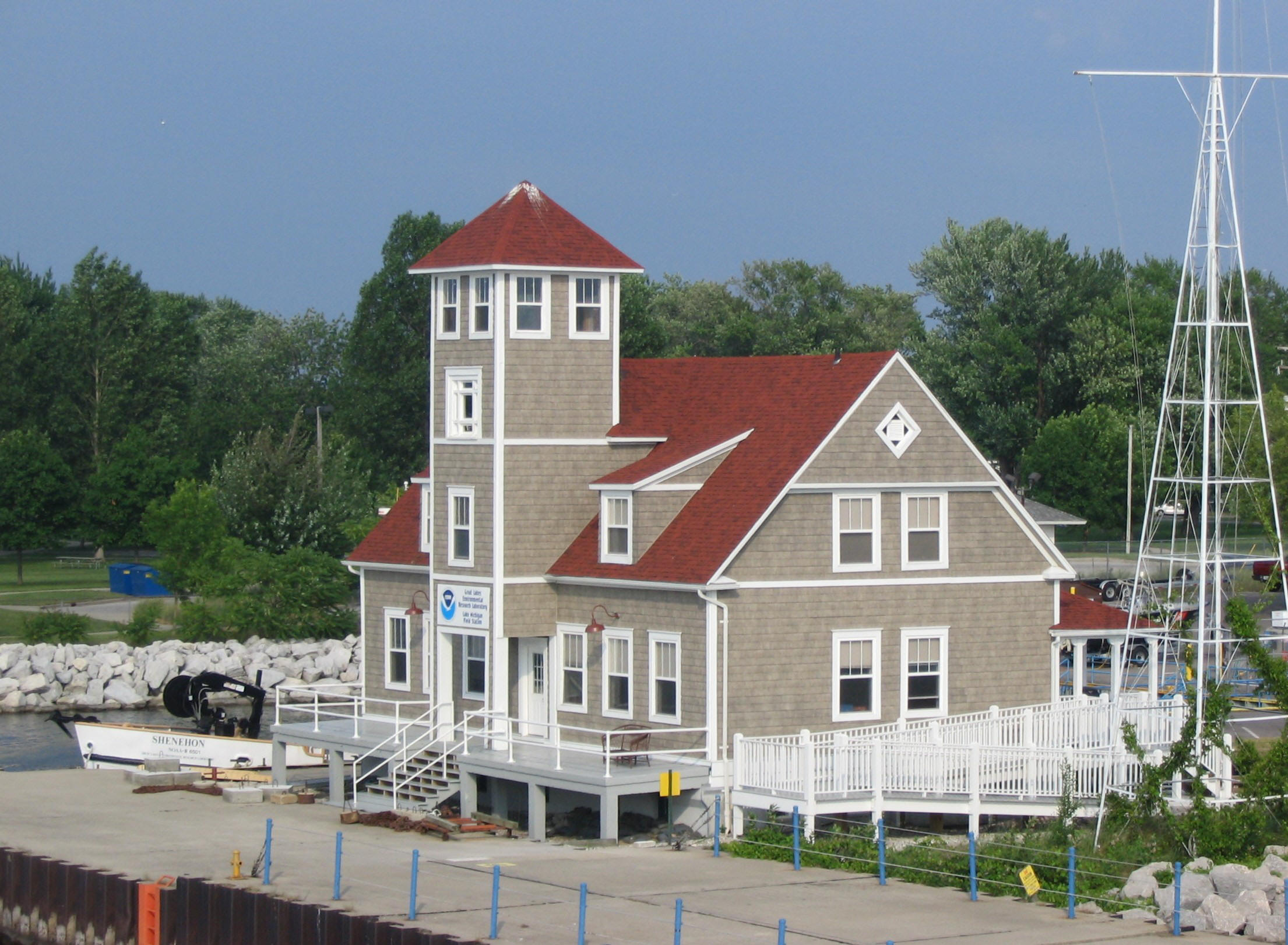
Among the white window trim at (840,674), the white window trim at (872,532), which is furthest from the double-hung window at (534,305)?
the white window trim at (840,674)

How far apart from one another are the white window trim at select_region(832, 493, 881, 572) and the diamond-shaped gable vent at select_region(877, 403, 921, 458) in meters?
0.89

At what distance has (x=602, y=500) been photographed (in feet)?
115

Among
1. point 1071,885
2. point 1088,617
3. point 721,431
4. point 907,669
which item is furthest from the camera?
point 721,431

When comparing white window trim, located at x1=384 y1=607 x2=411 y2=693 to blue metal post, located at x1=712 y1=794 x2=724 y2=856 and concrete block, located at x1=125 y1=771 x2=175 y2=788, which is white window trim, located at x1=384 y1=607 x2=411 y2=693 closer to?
concrete block, located at x1=125 y1=771 x2=175 y2=788

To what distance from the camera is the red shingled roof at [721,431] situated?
33594 mm

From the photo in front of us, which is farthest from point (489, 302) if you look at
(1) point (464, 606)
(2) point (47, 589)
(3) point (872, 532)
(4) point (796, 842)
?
(2) point (47, 589)

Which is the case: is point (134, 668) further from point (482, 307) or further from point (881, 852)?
point (881, 852)

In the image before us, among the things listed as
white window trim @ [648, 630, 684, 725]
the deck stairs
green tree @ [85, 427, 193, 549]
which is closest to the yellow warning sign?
white window trim @ [648, 630, 684, 725]

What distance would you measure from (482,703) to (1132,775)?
38.6 ft

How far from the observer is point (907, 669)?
34469 mm

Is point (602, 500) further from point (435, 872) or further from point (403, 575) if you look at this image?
point (435, 872)

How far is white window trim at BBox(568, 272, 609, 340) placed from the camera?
116 ft

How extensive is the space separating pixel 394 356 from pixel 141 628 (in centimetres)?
2897

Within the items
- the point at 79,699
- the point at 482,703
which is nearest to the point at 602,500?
the point at 482,703
